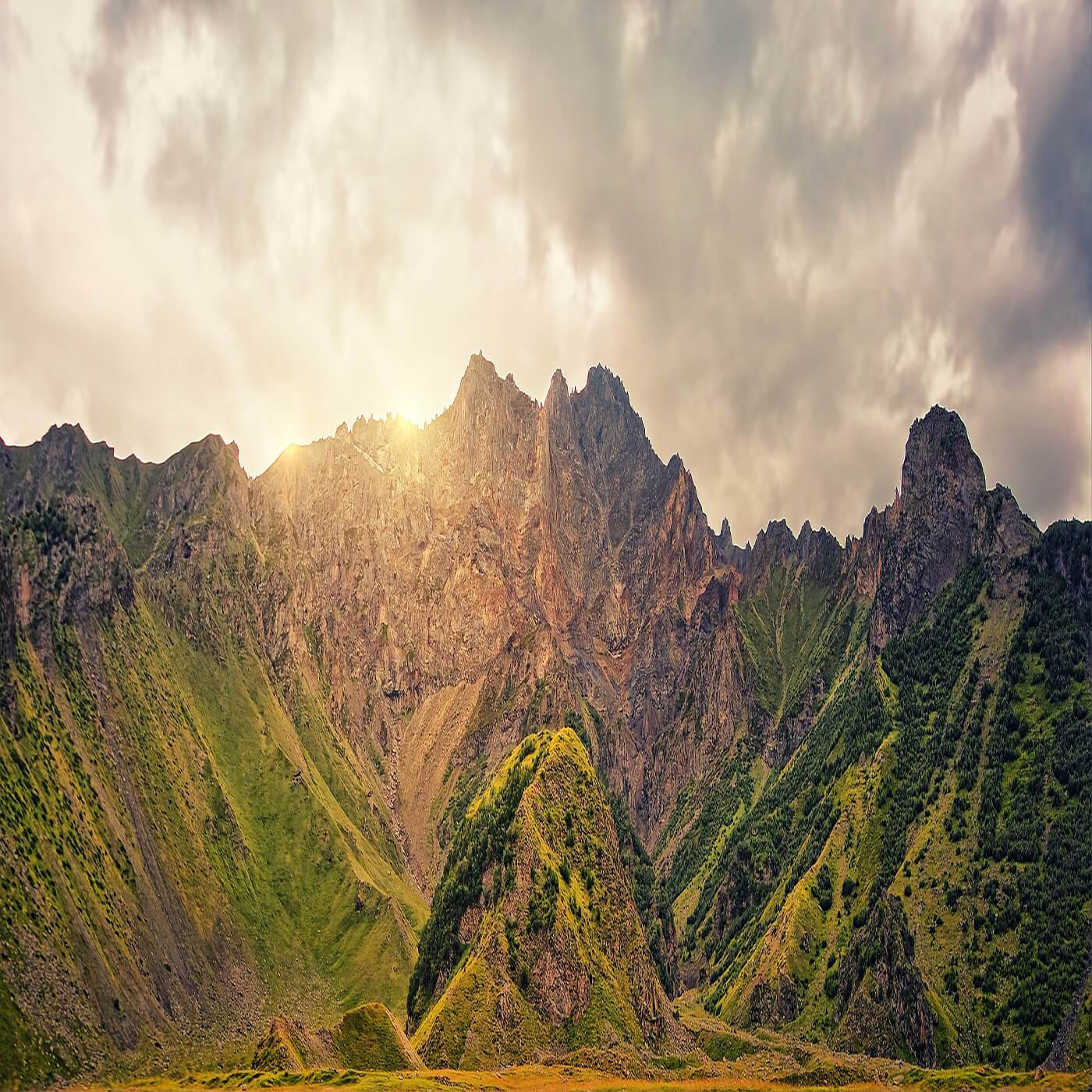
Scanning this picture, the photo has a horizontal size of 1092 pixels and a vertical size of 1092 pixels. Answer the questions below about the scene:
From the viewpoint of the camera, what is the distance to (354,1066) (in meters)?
142

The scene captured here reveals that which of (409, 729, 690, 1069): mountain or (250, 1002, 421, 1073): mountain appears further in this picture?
(409, 729, 690, 1069): mountain

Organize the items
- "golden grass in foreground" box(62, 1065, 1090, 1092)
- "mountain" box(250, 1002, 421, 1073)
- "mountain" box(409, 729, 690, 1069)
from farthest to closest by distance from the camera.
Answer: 1. "mountain" box(409, 729, 690, 1069)
2. "mountain" box(250, 1002, 421, 1073)
3. "golden grass in foreground" box(62, 1065, 1090, 1092)

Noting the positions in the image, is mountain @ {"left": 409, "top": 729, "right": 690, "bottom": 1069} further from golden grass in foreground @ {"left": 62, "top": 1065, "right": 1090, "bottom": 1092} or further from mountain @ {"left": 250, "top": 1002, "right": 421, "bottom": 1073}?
mountain @ {"left": 250, "top": 1002, "right": 421, "bottom": 1073}

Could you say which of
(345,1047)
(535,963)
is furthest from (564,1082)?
(345,1047)

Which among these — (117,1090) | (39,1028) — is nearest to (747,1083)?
(117,1090)

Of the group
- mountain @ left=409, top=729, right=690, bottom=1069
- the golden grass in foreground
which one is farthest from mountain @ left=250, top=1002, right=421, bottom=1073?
mountain @ left=409, top=729, right=690, bottom=1069

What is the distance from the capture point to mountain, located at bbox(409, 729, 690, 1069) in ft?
541

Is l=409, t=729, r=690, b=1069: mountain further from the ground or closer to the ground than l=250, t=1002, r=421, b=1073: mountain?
further from the ground

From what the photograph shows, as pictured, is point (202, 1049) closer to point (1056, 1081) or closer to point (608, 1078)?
point (608, 1078)

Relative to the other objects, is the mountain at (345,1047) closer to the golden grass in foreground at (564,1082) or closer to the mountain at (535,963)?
the golden grass in foreground at (564,1082)

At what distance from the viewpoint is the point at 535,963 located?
575ft

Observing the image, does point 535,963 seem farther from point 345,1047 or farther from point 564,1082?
point 345,1047

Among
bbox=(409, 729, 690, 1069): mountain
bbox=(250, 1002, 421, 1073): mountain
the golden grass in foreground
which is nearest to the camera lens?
the golden grass in foreground

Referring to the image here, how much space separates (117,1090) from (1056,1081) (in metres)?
145
